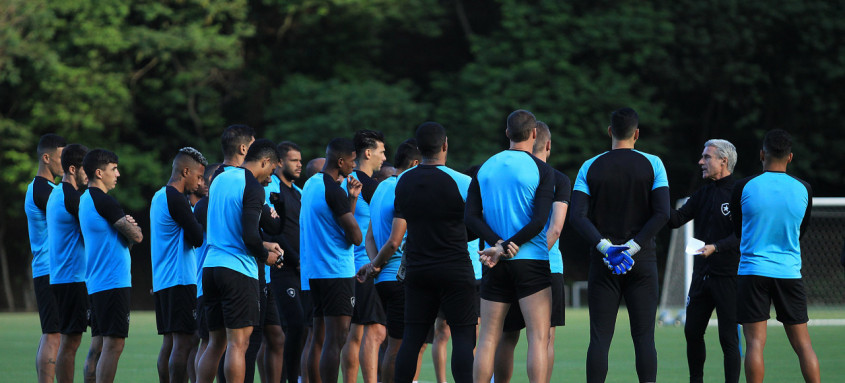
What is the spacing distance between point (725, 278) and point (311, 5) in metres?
23.5

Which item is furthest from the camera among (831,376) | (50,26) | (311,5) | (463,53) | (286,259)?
(463,53)

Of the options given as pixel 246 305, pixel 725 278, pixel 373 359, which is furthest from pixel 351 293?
pixel 725 278

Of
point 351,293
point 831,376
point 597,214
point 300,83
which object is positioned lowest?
point 831,376

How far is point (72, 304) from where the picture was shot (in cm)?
887

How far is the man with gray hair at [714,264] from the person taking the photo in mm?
8875

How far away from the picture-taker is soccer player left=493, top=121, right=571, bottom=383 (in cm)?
748

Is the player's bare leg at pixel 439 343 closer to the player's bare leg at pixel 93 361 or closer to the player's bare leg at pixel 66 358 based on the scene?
the player's bare leg at pixel 93 361

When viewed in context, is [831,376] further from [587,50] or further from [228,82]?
[228,82]

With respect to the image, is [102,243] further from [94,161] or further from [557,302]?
[557,302]

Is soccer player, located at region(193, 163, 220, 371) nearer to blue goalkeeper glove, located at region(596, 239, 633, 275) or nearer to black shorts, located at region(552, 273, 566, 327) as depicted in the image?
black shorts, located at region(552, 273, 566, 327)

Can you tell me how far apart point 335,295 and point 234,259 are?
44.6 inches

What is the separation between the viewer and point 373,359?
28.5 feet

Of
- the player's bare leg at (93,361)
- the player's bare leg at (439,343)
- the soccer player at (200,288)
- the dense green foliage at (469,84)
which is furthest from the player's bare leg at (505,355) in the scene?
the dense green foliage at (469,84)

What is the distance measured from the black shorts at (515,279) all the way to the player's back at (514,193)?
0.21 feet
